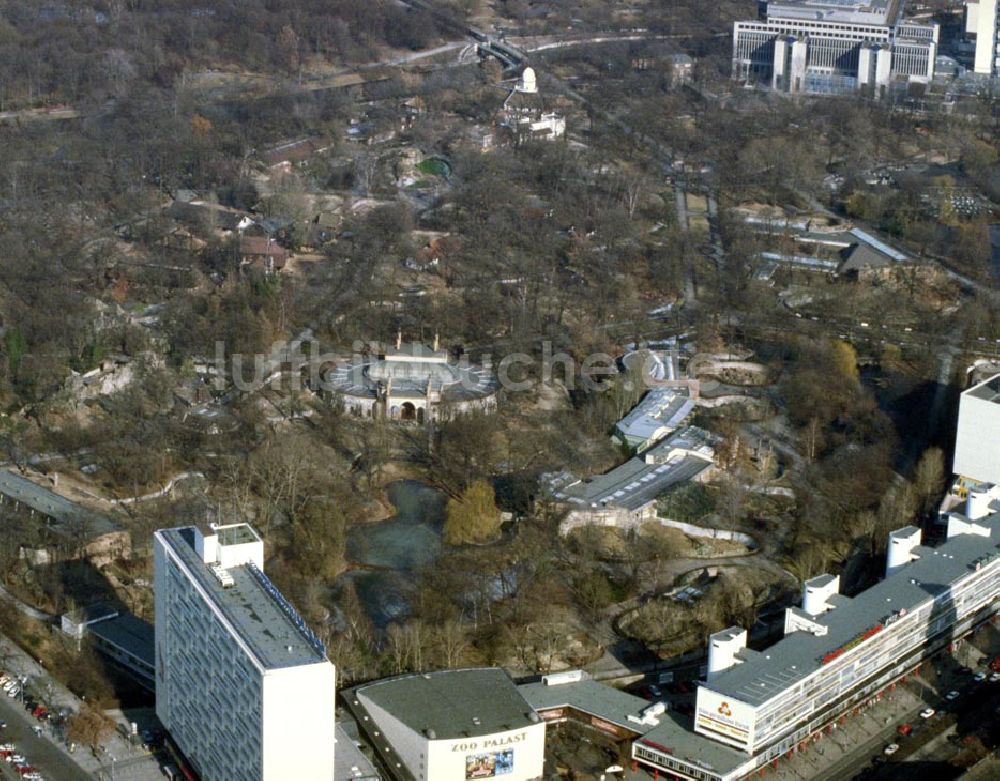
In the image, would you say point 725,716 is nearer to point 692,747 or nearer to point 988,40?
point 692,747

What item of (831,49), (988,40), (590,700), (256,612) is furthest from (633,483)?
(988,40)

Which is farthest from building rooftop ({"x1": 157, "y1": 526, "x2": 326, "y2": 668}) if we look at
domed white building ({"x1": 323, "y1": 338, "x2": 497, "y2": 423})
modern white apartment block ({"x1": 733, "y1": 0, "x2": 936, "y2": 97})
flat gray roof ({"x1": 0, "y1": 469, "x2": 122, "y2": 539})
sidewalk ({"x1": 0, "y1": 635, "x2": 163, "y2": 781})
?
modern white apartment block ({"x1": 733, "y1": 0, "x2": 936, "y2": 97})

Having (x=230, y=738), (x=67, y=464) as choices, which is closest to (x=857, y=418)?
(x=67, y=464)

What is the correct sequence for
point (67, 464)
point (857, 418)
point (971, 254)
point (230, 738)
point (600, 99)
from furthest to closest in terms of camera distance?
1. point (600, 99)
2. point (971, 254)
3. point (857, 418)
4. point (67, 464)
5. point (230, 738)

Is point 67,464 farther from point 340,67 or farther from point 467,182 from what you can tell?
point 340,67

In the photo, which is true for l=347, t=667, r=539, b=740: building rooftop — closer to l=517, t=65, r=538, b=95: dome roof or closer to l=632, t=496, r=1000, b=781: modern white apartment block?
l=632, t=496, r=1000, b=781: modern white apartment block

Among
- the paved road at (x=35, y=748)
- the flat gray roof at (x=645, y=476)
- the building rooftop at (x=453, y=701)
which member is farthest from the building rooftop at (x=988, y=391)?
the paved road at (x=35, y=748)
